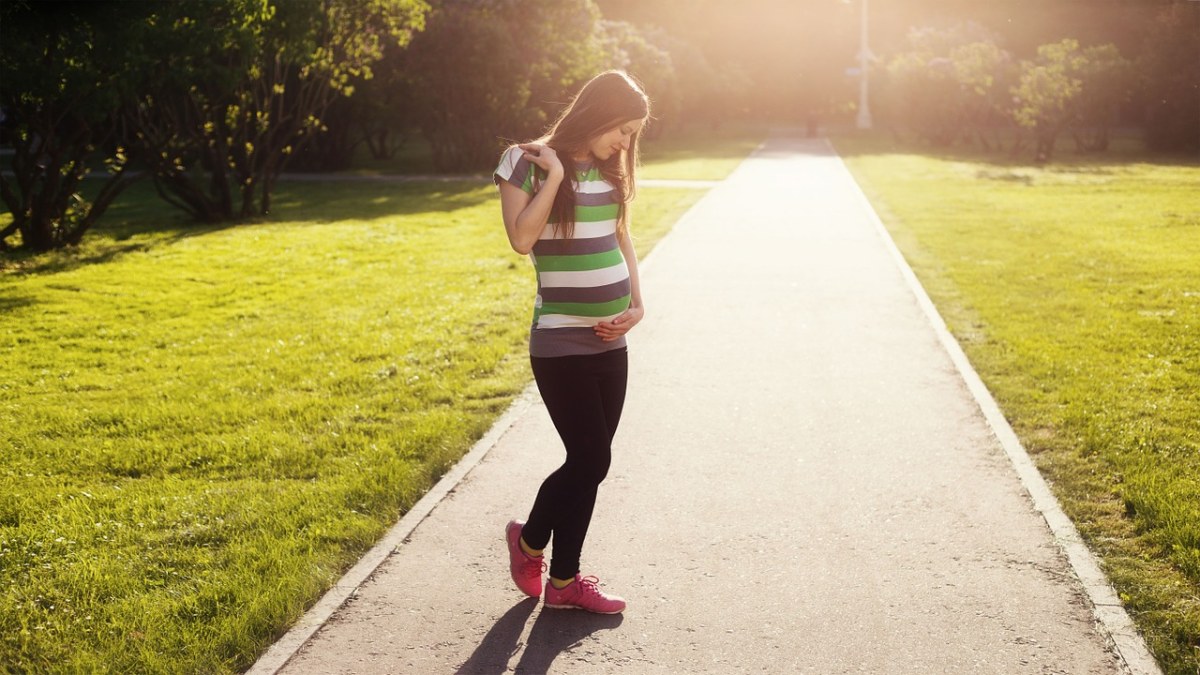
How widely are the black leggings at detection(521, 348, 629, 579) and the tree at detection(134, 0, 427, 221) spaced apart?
37.7 ft

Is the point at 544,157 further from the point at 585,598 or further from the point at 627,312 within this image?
the point at 585,598

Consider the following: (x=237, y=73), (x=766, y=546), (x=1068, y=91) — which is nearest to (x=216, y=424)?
(x=766, y=546)

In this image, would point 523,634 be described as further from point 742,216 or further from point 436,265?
point 742,216

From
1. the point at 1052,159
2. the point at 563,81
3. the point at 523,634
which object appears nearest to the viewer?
the point at 523,634

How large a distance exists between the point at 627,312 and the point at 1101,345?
6067 mm

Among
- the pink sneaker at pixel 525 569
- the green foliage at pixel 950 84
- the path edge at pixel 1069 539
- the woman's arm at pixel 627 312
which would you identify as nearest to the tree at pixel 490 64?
the green foliage at pixel 950 84

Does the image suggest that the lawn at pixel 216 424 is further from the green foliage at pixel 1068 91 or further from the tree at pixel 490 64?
the green foliage at pixel 1068 91

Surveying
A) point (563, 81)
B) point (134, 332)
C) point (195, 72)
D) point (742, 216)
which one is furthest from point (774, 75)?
point (134, 332)

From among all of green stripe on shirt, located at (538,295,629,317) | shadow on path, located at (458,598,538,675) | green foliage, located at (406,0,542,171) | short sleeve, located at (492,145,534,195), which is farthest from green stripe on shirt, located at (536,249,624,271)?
green foliage, located at (406,0,542,171)

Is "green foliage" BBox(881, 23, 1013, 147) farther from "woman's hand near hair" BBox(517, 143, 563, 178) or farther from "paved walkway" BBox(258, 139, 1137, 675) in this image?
"woman's hand near hair" BBox(517, 143, 563, 178)

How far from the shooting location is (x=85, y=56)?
12992mm

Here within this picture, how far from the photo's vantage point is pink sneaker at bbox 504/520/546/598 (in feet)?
14.1

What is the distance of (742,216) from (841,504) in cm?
1280

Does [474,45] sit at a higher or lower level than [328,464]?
higher
